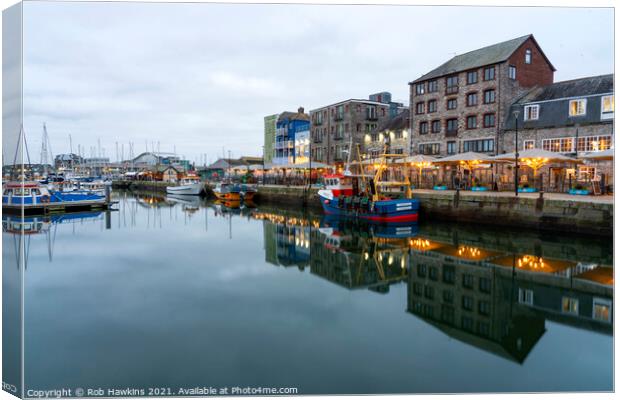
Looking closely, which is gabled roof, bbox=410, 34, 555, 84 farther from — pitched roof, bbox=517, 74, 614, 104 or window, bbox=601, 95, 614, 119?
window, bbox=601, 95, 614, 119

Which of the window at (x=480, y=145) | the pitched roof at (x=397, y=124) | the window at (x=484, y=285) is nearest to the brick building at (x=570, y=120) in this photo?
the window at (x=480, y=145)

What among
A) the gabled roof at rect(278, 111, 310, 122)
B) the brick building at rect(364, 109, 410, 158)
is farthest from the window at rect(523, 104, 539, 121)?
the gabled roof at rect(278, 111, 310, 122)

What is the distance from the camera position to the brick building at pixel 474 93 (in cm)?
3625

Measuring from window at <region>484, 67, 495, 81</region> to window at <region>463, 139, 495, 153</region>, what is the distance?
17.3 feet

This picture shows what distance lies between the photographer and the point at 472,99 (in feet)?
126

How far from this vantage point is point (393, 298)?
1217 centimetres

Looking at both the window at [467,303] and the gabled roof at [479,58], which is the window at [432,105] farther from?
the window at [467,303]

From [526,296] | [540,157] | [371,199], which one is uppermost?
[540,157]

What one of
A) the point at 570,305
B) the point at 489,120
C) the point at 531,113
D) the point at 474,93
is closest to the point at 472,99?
the point at 474,93

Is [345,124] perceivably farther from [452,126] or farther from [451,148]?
[451,148]

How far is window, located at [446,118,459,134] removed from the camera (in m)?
39.8

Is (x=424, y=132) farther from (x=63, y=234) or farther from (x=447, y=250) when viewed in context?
(x=63, y=234)

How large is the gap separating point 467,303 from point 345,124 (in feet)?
155

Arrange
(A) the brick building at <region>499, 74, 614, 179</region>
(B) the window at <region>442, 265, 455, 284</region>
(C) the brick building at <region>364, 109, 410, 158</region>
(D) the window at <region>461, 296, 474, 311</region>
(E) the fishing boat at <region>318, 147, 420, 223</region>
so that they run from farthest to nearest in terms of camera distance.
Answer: (C) the brick building at <region>364, 109, 410, 158</region>, (A) the brick building at <region>499, 74, 614, 179</region>, (E) the fishing boat at <region>318, 147, 420, 223</region>, (B) the window at <region>442, 265, 455, 284</region>, (D) the window at <region>461, 296, 474, 311</region>
